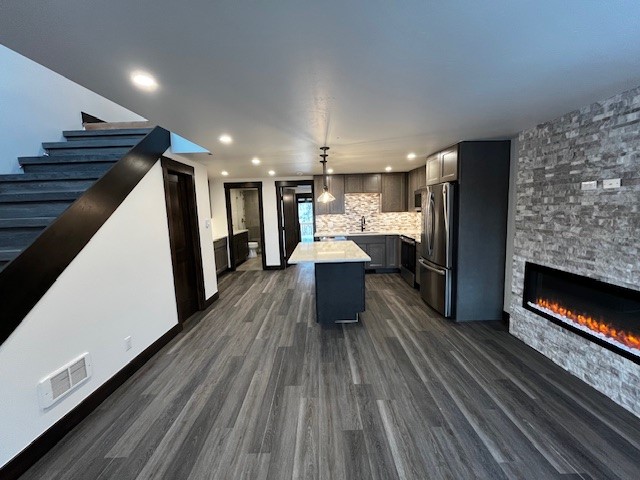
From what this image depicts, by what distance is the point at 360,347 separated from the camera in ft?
9.61

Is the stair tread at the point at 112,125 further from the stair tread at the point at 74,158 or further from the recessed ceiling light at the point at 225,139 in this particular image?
the recessed ceiling light at the point at 225,139

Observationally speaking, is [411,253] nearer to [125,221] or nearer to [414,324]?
[414,324]

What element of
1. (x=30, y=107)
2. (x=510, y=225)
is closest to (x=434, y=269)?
(x=510, y=225)

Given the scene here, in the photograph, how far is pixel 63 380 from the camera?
1.87 m

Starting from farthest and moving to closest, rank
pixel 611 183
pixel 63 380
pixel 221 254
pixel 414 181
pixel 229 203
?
pixel 229 203 < pixel 221 254 < pixel 414 181 < pixel 611 183 < pixel 63 380

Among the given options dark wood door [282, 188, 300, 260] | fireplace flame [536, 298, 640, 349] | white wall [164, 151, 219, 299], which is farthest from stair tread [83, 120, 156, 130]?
fireplace flame [536, 298, 640, 349]

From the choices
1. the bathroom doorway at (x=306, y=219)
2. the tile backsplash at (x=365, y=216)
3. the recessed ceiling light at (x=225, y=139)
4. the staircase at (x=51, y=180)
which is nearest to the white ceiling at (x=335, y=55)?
the recessed ceiling light at (x=225, y=139)

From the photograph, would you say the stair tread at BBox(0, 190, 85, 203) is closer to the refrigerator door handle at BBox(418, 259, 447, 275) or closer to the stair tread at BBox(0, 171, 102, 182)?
the stair tread at BBox(0, 171, 102, 182)

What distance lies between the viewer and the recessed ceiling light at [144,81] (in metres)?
1.48

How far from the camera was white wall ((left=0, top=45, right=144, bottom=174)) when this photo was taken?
2.50m

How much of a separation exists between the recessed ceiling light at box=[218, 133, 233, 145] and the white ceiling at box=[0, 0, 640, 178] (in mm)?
Result: 325

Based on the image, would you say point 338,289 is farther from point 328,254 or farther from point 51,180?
point 51,180

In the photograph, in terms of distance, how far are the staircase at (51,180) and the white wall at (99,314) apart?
31 cm

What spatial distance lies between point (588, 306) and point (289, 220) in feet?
18.2
